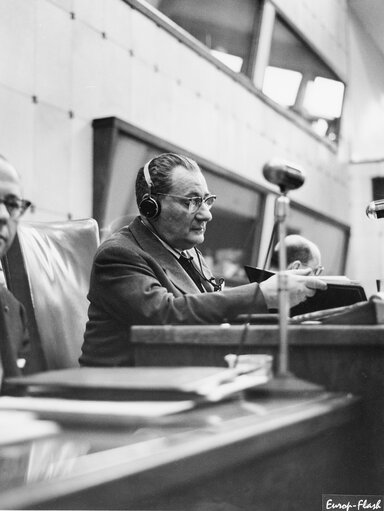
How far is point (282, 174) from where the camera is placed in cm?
100

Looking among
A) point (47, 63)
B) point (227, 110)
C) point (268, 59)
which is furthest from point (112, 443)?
point (268, 59)

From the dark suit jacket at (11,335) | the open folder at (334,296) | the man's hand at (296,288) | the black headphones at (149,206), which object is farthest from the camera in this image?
the black headphones at (149,206)

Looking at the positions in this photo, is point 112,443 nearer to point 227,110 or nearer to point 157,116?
point 157,116

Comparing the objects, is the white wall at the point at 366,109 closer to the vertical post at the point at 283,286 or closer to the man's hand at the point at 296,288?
the man's hand at the point at 296,288

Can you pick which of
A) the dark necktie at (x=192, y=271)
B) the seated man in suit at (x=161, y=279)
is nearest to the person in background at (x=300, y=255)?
the seated man in suit at (x=161, y=279)

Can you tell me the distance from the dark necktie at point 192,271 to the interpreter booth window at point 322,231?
231 centimetres

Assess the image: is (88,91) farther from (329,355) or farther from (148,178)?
(329,355)

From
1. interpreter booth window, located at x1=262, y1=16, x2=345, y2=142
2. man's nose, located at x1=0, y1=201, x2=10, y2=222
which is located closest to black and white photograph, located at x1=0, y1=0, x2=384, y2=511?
man's nose, located at x1=0, y1=201, x2=10, y2=222

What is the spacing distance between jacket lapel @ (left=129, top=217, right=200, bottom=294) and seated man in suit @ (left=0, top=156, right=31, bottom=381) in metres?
0.58

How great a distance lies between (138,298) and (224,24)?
287 cm

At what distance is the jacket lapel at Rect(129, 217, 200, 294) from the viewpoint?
4.83 ft

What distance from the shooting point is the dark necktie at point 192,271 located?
5.25 ft

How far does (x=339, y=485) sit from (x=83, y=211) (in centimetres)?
171

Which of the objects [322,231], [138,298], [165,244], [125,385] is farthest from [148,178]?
[322,231]
